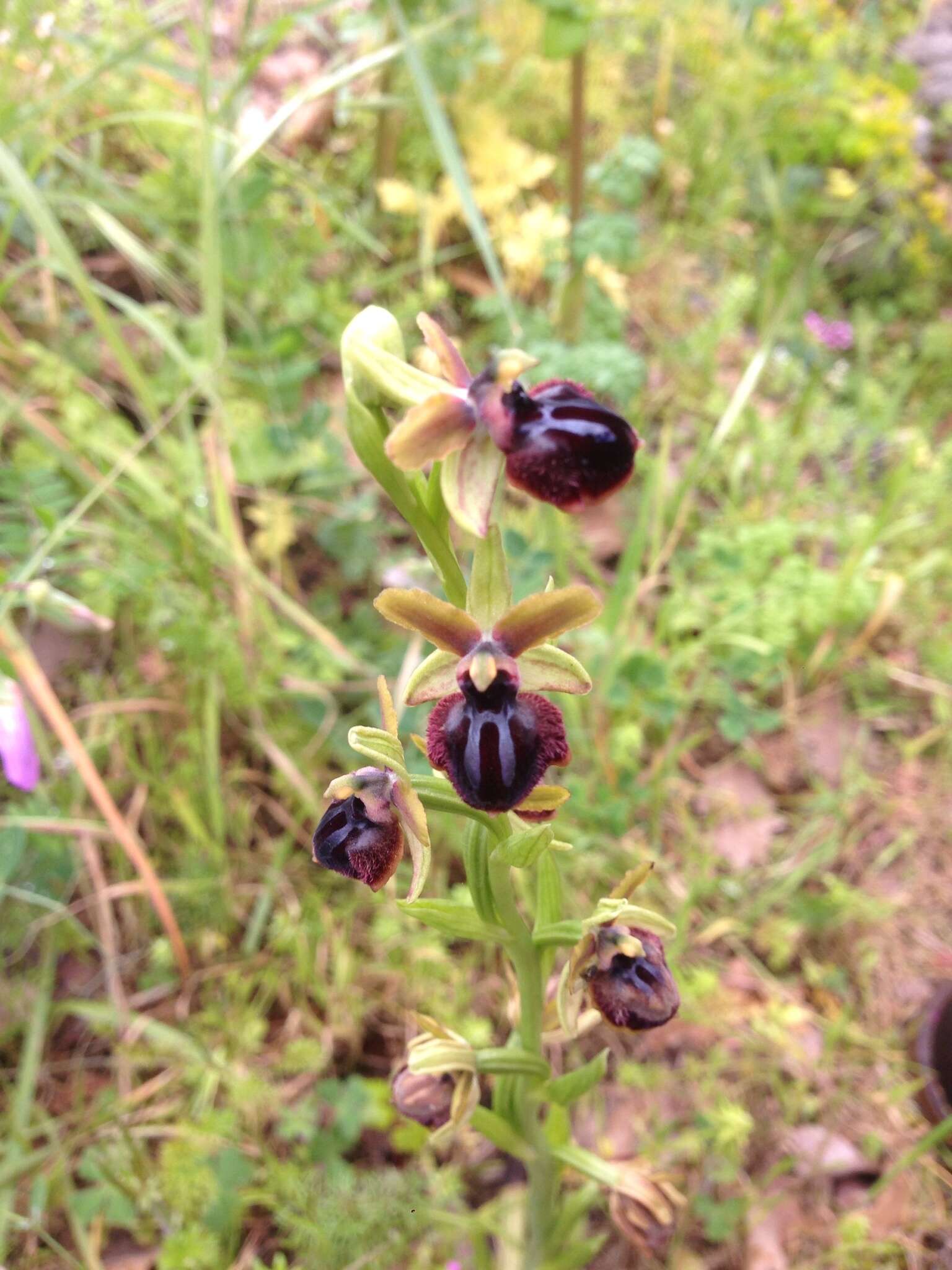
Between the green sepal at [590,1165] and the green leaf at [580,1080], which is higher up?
the green leaf at [580,1080]

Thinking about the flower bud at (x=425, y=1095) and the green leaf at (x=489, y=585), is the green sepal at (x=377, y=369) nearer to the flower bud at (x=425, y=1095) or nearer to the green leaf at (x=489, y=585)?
the green leaf at (x=489, y=585)

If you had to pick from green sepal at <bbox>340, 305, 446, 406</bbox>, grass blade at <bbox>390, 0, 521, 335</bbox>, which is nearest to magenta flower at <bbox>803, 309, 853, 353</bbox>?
grass blade at <bbox>390, 0, 521, 335</bbox>

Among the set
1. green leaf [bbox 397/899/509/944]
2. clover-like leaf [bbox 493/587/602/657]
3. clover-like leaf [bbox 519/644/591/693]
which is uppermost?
clover-like leaf [bbox 493/587/602/657]

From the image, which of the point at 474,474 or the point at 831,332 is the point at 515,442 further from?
the point at 831,332

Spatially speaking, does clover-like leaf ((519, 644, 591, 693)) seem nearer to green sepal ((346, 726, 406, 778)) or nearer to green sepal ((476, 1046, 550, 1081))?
green sepal ((346, 726, 406, 778))

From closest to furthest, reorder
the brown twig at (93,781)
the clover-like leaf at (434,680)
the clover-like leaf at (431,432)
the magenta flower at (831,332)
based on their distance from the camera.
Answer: the clover-like leaf at (431,432)
the clover-like leaf at (434,680)
the brown twig at (93,781)
the magenta flower at (831,332)

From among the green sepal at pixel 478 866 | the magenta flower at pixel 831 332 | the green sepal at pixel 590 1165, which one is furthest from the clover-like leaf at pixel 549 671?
the magenta flower at pixel 831 332
